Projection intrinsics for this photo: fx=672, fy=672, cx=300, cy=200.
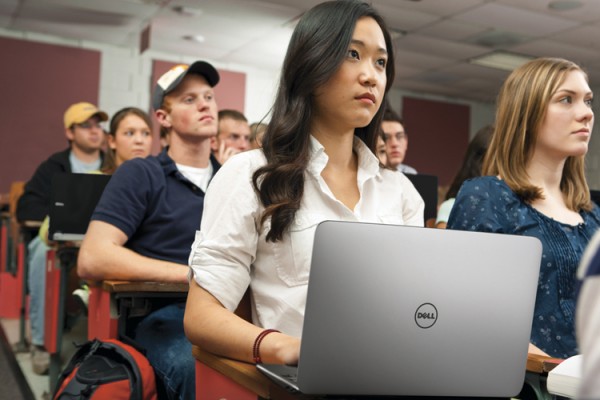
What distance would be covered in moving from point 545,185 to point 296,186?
865 millimetres

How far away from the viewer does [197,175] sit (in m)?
2.28

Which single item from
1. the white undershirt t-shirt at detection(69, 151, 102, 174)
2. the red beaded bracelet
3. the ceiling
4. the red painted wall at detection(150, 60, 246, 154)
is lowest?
the red beaded bracelet

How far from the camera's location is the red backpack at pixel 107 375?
5.05 feet

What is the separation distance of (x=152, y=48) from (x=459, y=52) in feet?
11.2

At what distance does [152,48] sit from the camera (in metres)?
7.62

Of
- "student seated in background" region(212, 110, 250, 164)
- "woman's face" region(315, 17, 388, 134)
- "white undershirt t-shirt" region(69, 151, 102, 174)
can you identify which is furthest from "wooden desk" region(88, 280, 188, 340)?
"white undershirt t-shirt" region(69, 151, 102, 174)

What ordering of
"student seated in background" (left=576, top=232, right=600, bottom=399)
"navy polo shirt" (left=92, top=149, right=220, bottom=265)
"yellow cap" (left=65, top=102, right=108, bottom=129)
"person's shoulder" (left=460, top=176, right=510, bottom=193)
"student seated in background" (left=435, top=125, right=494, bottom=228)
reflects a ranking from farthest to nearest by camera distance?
"yellow cap" (left=65, top=102, right=108, bottom=129) < "student seated in background" (left=435, top=125, right=494, bottom=228) < "navy polo shirt" (left=92, top=149, right=220, bottom=265) < "person's shoulder" (left=460, top=176, right=510, bottom=193) < "student seated in background" (left=576, top=232, right=600, bottom=399)

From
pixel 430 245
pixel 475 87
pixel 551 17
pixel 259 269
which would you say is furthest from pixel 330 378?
pixel 475 87

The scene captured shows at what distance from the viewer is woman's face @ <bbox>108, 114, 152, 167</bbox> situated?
3.76m

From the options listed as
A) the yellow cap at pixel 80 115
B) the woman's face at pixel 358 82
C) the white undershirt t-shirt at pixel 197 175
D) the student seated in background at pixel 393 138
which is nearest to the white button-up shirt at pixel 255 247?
the woman's face at pixel 358 82

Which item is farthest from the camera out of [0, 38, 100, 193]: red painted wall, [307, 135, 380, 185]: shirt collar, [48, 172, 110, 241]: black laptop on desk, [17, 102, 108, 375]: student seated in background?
[0, 38, 100, 193]: red painted wall

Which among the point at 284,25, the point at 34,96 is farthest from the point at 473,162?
the point at 34,96

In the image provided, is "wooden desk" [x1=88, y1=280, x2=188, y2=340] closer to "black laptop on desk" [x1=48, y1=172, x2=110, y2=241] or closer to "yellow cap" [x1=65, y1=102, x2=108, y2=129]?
"black laptop on desk" [x1=48, y1=172, x2=110, y2=241]

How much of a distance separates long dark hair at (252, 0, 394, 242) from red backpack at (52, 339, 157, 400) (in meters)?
0.62
